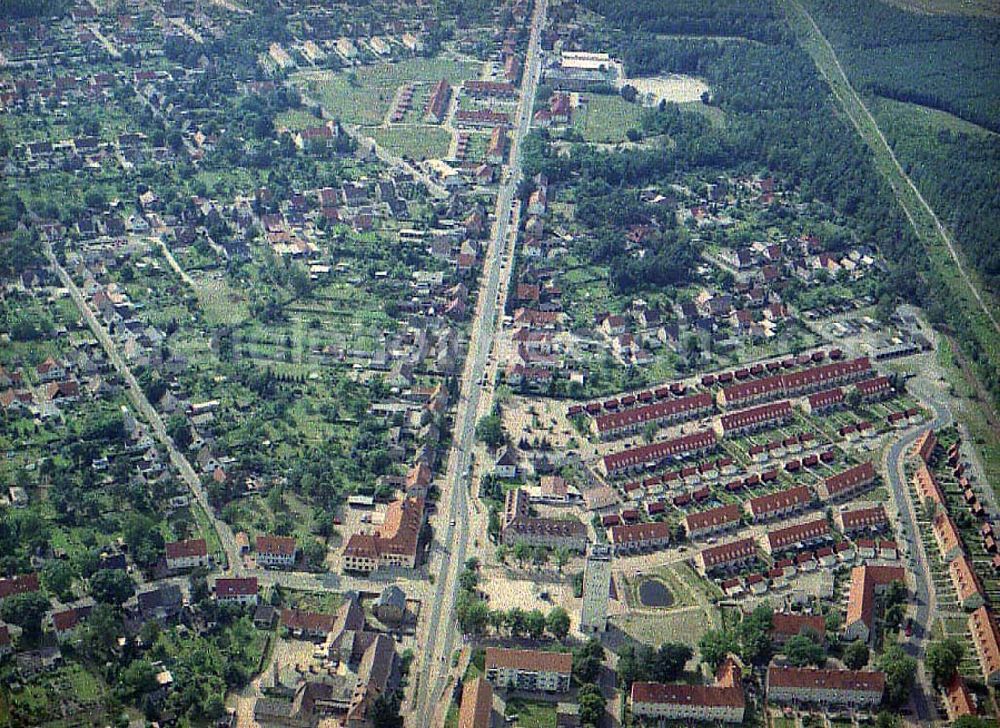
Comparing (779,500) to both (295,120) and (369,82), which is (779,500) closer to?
(295,120)

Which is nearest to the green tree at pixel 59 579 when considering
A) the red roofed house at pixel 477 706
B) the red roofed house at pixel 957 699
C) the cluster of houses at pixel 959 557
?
the red roofed house at pixel 477 706

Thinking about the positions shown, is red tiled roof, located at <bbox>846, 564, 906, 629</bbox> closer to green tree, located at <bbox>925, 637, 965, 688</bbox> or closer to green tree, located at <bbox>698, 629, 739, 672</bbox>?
green tree, located at <bbox>925, 637, 965, 688</bbox>

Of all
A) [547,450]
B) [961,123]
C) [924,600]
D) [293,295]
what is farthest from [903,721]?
[961,123]

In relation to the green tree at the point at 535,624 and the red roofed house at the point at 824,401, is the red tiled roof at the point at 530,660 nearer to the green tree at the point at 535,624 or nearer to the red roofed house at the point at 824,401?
the green tree at the point at 535,624

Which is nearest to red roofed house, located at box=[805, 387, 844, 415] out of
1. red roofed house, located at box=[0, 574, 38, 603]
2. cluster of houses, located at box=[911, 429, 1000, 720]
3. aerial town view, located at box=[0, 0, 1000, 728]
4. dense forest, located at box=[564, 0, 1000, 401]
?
aerial town view, located at box=[0, 0, 1000, 728]

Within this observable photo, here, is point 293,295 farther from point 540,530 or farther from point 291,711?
point 291,711
